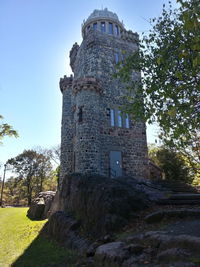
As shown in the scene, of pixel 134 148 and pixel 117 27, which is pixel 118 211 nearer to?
pixel 134 148

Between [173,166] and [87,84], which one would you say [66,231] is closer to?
[87,84]

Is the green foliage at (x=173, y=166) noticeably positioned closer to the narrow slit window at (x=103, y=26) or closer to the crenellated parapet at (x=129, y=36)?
the crenellated parapet at (x=129, y=36)

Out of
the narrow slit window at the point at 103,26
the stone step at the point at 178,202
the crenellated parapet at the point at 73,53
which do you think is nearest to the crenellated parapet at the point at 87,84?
the narrow slit window at the point at 103,26

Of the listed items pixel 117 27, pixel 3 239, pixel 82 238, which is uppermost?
pixel 117 27

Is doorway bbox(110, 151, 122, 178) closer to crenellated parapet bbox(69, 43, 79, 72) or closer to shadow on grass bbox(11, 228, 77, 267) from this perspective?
shadow on grass bbox(11, 228, 77, 267)

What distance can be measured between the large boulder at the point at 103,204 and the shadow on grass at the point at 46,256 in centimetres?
138

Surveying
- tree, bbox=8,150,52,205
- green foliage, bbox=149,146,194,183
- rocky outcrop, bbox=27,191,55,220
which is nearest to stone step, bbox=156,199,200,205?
green foliage, bbox=149,146,194,183

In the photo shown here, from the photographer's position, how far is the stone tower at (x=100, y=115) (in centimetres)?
1670

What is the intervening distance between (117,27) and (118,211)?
69.0 feet

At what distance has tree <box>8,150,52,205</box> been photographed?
142 ft

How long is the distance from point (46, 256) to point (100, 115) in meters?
12.4

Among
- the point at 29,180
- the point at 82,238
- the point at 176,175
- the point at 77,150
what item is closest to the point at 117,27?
the point at 77,150

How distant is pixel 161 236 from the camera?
18.1ft

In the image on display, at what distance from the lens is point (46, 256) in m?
8.51
